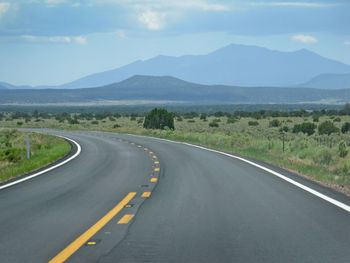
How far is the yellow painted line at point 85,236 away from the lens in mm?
5734

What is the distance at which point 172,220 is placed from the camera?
25.1 ft

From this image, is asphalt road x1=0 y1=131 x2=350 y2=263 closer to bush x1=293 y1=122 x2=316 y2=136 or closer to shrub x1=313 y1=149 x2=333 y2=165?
shrub x1=313 y1=149 x2=333 y2=165

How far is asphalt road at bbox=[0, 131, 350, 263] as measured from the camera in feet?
19.3

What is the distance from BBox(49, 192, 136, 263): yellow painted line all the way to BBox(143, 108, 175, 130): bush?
134 feet

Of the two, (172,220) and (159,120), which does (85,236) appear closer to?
(172,220)

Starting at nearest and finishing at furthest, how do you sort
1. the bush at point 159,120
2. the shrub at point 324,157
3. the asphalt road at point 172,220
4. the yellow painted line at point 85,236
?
the yellow painted line at point 85,236, the asphalt road at point 172,220, the shrub at point 324,157, the bush at point 159,120

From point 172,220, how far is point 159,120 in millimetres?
42985

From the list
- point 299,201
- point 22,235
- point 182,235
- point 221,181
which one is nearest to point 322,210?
point 299,201

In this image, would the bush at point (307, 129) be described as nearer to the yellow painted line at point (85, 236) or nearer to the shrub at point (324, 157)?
the shrub at point (324, 157)

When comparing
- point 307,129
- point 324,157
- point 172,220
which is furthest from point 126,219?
point 307,129

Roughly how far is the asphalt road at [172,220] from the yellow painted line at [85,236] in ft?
0.05

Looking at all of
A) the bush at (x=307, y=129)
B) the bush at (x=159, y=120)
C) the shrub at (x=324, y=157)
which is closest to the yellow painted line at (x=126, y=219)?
the shrub at (x=324, y=157)

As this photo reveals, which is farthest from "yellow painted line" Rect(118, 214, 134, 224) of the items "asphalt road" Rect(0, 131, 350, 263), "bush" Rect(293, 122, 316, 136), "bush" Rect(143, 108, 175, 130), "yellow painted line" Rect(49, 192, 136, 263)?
"bush" Rect(143, 108, 175, 130)

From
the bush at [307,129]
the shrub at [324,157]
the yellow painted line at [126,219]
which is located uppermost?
the yellow painted line at [126,219]
